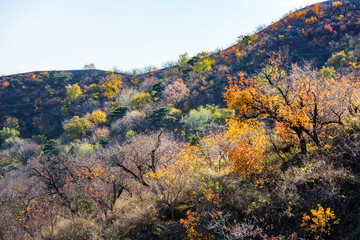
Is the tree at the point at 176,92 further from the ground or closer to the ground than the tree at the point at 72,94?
closer to the ground

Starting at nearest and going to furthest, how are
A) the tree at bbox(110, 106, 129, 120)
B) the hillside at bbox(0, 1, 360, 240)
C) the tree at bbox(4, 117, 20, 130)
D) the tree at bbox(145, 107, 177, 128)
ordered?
the hillside at bbox(0, 1, 360, 240) < the tree at bbox(145, 107, 177, 128) < the tree at bbox(110, 106, 129, 120) < the tree at bbox(4, 117, 20, 130)

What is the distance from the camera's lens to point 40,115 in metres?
78.6

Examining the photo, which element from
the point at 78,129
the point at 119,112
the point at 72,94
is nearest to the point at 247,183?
the point at 119,112

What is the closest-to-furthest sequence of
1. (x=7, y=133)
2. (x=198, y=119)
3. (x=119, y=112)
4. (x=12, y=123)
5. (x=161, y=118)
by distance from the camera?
(x=198, y=119) < (x=161, y=118) < (x=119, y=112) < (x=7, y=133) < (x=12, y=123)

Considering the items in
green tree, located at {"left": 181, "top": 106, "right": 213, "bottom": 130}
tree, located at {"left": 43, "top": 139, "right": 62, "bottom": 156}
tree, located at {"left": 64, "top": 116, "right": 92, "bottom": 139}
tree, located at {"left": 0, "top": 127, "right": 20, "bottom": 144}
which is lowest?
green tree, located at {"left": 181, "top": 106, "right": 213, "bottom": 130}

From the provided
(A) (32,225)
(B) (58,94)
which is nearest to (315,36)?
(A) (32,225)

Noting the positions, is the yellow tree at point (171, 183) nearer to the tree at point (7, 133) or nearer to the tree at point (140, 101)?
the tree at point (140, 101)

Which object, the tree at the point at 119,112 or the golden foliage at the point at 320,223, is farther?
the tree at the point at 119,112

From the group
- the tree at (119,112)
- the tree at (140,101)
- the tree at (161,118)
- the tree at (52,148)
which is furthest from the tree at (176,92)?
the tree at (52,148)

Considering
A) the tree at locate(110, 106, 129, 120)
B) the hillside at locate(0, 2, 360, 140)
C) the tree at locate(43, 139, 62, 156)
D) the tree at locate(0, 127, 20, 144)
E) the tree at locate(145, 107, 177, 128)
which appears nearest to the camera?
the tree at locate(43, 139, 62, 156)

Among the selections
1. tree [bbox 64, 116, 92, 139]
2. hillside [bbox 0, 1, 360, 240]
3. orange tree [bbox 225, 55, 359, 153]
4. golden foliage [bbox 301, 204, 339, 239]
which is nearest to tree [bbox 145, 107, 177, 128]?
tree [bbox 64, 116, 92, 139]

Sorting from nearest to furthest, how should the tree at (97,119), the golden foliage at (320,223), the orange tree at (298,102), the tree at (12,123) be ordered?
the golden foliage at (320,223), the orange tree at (298,102), the tree at (97,119), the tree at (12,123)

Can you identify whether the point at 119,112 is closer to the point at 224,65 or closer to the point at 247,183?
the point at 224,65

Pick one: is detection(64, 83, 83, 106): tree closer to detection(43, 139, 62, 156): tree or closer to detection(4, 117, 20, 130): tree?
detection(4, 117, 20, 130): tree
